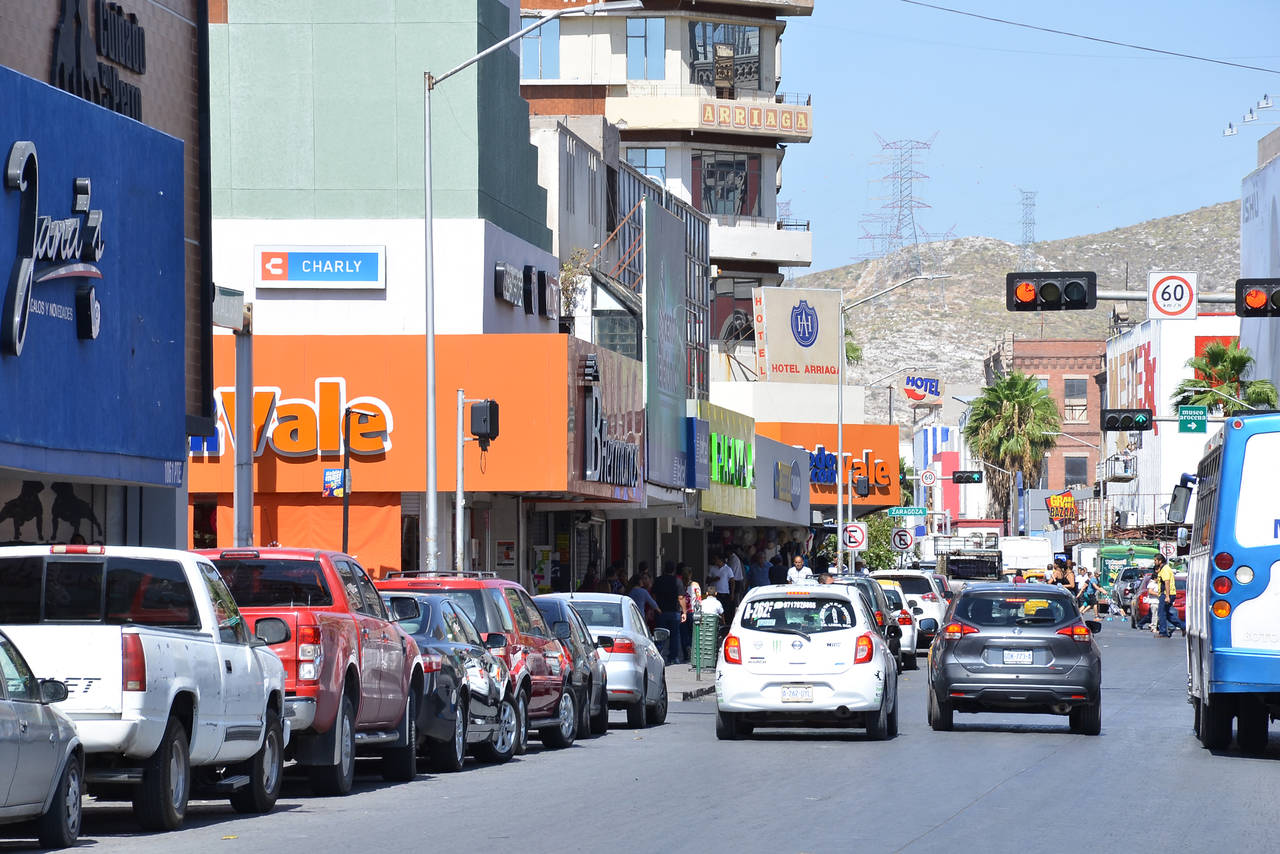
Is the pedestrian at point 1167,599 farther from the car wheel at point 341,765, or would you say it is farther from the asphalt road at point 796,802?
the car wheel at point 341,765

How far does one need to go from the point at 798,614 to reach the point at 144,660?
10734mm

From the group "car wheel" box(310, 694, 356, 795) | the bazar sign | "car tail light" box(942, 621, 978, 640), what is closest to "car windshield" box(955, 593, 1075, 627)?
"car tail light" box(942, 621, 978, 640)

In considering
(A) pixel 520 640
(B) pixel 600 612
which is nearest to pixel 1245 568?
(A) pixel 520 640

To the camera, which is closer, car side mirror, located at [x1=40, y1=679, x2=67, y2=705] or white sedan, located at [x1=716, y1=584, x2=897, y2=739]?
car side mirror, located at [x1=40, y1=679, x2=67, y2=705]

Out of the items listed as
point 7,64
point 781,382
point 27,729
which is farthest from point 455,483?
point 781,382

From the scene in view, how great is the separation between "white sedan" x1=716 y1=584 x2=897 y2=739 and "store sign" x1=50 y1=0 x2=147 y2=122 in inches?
367

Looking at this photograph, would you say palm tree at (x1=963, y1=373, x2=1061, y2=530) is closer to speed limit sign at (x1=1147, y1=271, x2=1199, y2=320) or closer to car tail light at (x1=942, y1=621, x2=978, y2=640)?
speed limit sign at (x1=1147, y1=271, x2=1199, y2=320)

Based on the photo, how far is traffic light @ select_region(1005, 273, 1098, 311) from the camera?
29078mm

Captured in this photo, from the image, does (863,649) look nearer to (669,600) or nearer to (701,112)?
(669,600)

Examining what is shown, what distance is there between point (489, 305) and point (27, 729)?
25334 millimetres

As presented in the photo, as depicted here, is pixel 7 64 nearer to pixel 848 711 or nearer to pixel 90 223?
pixel 90 223

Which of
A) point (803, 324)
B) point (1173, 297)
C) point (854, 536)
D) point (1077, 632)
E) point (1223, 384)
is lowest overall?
point (1077, 632)

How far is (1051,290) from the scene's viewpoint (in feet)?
95.8

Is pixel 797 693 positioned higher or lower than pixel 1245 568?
lower
